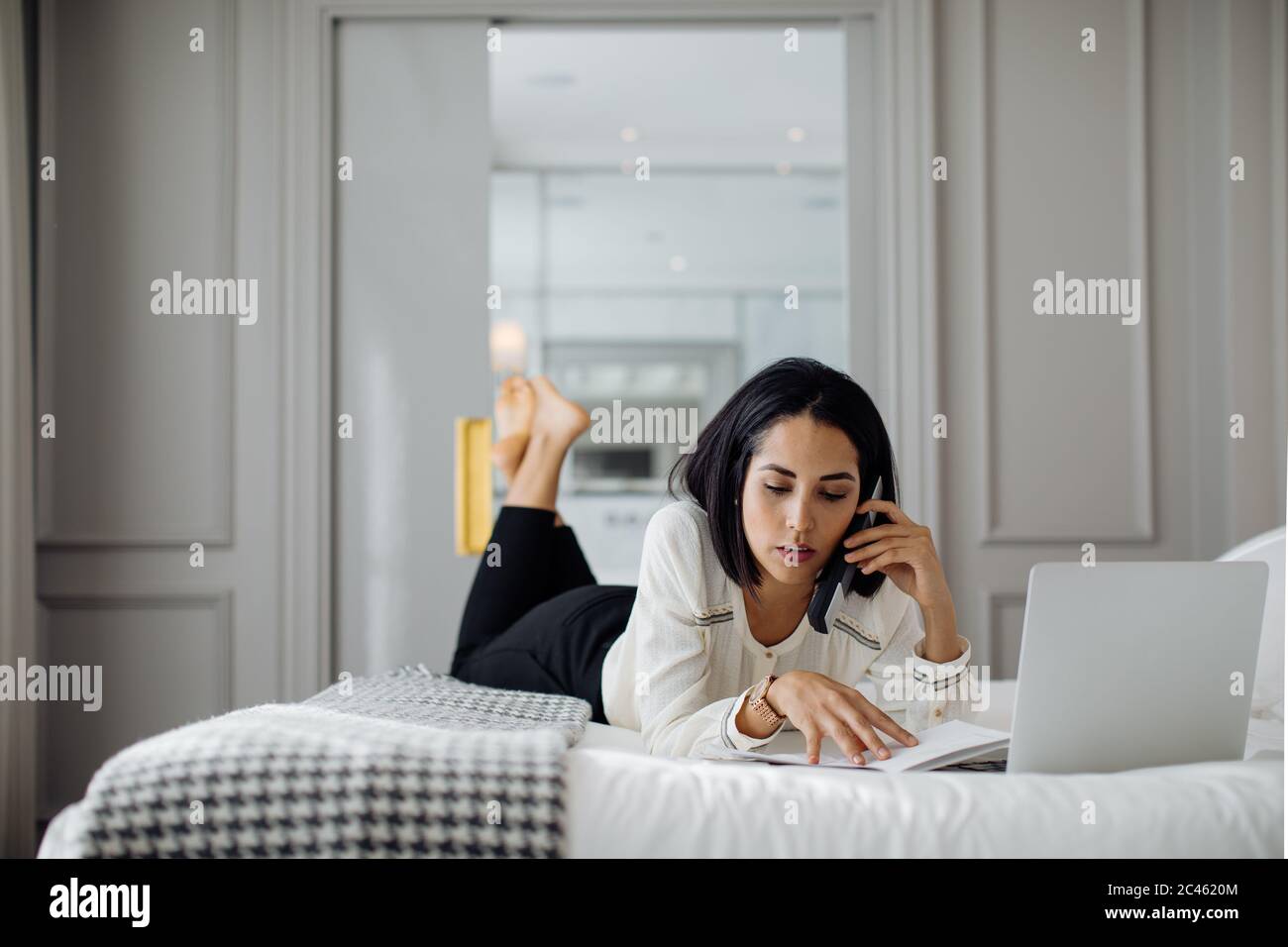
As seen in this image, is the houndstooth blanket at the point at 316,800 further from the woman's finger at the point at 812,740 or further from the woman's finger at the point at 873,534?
the woman's finger at the point at 873,534

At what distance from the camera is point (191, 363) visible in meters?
2.69

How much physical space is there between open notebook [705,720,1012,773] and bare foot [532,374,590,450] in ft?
3.79

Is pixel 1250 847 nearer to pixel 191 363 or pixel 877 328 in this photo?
pixel 877 328

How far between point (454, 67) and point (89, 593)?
1658 millimetres

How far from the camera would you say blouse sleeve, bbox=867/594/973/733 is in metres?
1.34

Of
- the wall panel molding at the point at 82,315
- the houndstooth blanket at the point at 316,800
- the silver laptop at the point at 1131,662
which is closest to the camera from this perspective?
the houndstooth blanket at the point at 316,800

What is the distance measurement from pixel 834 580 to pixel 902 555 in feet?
0.29

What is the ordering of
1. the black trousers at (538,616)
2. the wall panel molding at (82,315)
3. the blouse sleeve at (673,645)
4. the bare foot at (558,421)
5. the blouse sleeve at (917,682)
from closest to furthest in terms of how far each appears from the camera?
the blouse sleeve at (673,645)
the blouse sleeve at (917,682)
the black trousers at (538,616)
the bare foot at (558,421)
the wall panel molding at (82,315)

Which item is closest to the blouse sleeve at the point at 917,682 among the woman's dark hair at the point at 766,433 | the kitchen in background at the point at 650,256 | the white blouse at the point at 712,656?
the white blouse at the point at 712,656

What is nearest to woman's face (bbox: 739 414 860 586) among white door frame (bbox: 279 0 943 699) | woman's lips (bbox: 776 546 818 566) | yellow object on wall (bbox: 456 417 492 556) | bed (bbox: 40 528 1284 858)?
woman's lips (bbox: 776 546 818 566)

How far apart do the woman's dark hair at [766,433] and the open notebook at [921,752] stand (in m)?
0.25

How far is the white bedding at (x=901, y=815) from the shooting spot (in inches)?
33.8

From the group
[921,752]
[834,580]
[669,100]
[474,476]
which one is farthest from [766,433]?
[669,100]

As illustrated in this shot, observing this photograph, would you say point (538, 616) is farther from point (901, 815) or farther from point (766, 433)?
point (901, 815)
